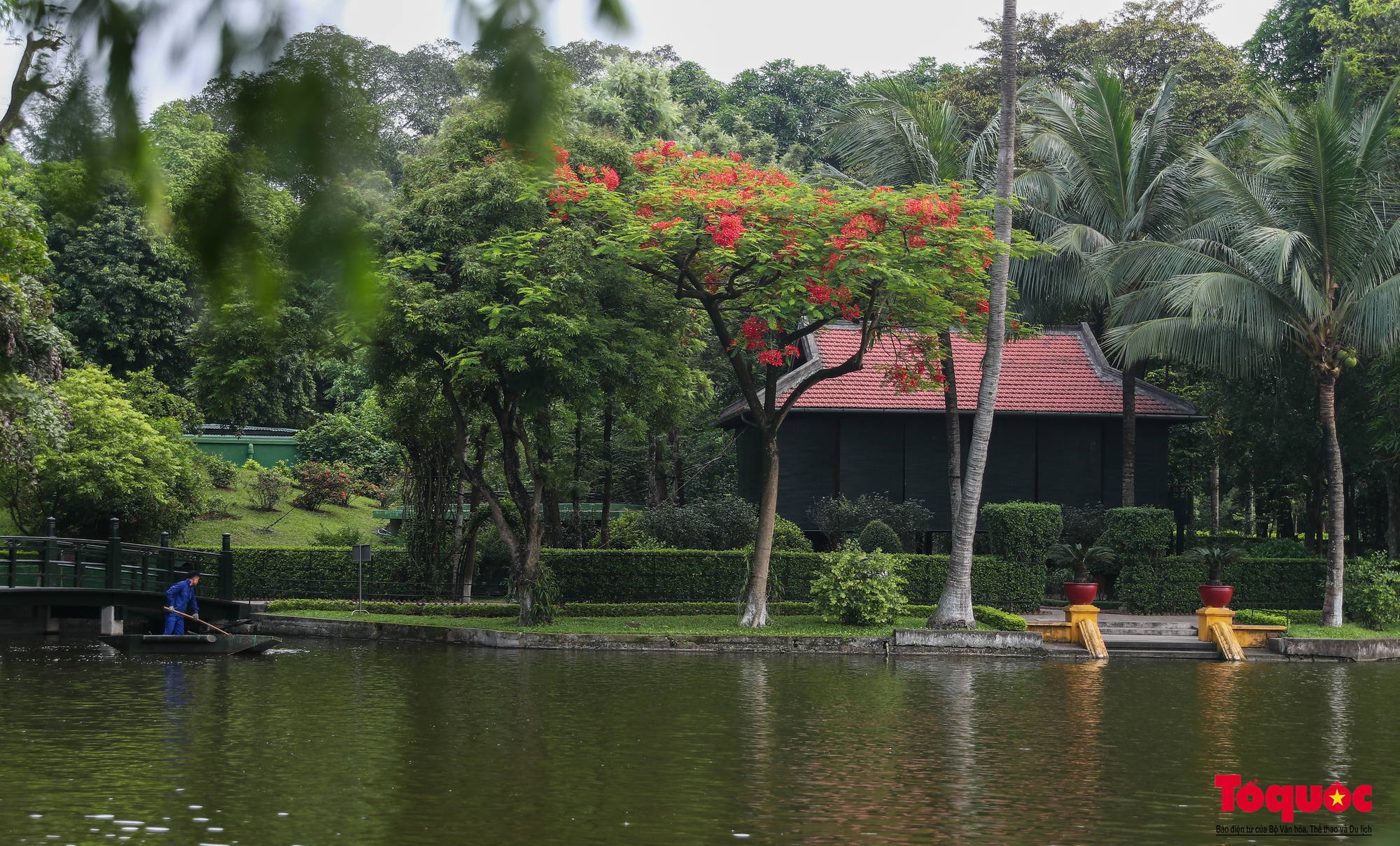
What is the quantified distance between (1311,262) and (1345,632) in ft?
23.5

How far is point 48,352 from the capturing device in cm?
2198

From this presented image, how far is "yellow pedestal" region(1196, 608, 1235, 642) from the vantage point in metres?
23.7

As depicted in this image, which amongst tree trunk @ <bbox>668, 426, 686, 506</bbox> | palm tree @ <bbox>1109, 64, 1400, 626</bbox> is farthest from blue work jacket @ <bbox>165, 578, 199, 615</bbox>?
palm tree @ <bbox>1109, 64, 1400, 626</bbox>

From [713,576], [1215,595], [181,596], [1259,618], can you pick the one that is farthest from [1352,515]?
[181,596]

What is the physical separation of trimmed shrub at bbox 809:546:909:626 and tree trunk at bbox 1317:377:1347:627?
8.38 meters

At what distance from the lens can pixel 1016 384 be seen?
107ft

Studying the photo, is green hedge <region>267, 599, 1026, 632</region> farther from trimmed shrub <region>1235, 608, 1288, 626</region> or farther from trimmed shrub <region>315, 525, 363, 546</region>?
trimmed shrub <region>315, 525, 363, 546</region>

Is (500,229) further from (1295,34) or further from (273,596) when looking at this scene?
(1295,34)

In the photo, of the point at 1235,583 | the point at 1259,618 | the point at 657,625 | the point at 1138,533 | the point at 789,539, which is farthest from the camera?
the point at 789,539

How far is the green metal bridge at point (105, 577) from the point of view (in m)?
21.9

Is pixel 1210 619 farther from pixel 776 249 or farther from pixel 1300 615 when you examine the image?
pixel 776 249

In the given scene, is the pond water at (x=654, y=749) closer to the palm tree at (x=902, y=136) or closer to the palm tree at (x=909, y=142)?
the palm tree at (x=909, y=142)

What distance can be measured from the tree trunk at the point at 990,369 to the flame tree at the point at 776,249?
16.7 inches

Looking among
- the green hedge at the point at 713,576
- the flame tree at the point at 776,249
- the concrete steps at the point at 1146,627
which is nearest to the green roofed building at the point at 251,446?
the green hedge at the point at 713,576
